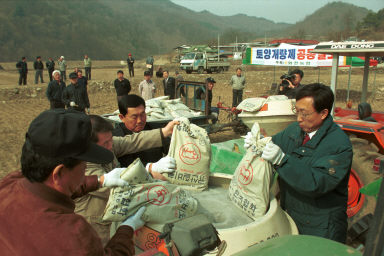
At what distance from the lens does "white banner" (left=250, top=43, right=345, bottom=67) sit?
11.6 metres

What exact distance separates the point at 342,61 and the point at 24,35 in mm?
60943

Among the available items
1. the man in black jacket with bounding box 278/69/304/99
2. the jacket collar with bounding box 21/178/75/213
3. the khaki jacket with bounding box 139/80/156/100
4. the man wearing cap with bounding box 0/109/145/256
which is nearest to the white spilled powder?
the man wearing cap with bounding box 0/109/145/256

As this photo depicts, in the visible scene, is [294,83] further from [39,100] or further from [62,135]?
[39,100]

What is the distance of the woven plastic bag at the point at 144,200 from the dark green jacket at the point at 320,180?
27.8 inches

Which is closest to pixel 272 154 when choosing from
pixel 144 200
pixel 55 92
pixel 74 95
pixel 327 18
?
pixel 144 200

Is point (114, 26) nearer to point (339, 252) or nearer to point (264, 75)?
point (264, 75)

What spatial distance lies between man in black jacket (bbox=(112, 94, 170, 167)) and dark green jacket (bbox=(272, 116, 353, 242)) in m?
1.23

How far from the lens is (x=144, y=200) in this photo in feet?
5.73

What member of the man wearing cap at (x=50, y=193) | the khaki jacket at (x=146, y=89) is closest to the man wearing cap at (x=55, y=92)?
the khaki jacket at (x=146, y=89)

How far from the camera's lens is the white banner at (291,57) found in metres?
11.6

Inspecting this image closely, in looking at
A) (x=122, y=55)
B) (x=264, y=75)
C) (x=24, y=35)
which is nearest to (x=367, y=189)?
(x=264, y=75)

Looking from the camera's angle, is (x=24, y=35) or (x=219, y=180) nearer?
(x=219, y=180)

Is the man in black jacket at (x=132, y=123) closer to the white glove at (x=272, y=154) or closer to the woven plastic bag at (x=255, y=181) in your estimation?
the woven plastic bag at (x=255, y=181)

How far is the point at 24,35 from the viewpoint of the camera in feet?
186
